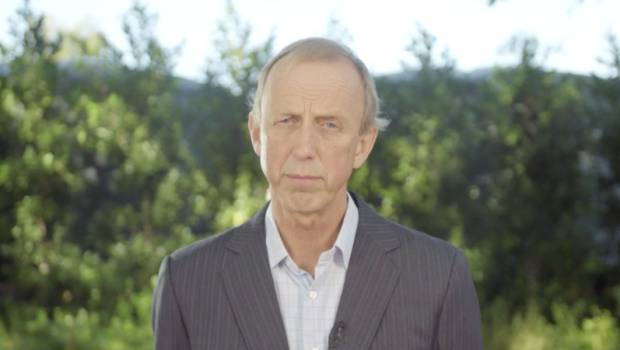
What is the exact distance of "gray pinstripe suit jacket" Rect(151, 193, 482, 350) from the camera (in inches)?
71.9

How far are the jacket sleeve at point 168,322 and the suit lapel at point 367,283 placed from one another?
1.56 ft

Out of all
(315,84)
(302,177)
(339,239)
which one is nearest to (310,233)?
(339,239)

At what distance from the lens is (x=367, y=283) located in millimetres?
1873

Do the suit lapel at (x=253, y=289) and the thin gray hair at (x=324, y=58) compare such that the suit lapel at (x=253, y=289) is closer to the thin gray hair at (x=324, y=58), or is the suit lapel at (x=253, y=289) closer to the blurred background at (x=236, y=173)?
the thin gray hair at (x=324, y=58)

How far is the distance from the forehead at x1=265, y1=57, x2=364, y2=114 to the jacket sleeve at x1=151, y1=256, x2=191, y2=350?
25.5 inches

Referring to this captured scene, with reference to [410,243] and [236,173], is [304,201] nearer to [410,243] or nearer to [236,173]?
[410,243]

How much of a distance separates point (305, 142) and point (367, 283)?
449mm

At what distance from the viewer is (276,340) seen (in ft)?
5.93

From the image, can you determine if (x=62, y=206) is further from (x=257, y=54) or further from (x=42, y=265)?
(x=257, y=54)

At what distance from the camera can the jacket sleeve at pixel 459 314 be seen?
1.85 metres

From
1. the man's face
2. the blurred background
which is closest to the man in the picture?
the man's face

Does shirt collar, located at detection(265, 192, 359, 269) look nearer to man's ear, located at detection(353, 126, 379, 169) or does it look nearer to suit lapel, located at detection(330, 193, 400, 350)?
suit lapel, located at detection(330, 193, 400, 350)

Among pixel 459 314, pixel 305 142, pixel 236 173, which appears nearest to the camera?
pixel 305 142

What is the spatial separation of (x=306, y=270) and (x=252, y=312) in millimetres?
196
